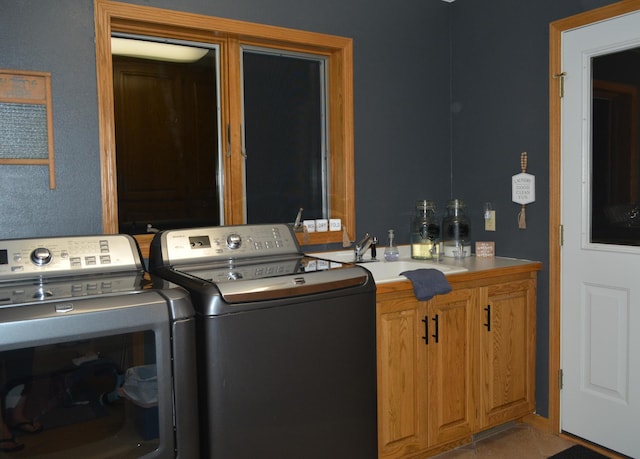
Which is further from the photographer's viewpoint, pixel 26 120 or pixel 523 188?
pixel 523 188

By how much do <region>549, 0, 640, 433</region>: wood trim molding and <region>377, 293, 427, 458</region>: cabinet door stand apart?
837 millimetres

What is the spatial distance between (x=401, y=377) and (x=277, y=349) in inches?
34.0

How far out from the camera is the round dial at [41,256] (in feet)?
6.24

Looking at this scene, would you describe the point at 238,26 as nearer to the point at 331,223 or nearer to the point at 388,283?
the point at 331,223

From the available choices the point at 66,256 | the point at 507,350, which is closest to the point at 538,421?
the point at 507,350

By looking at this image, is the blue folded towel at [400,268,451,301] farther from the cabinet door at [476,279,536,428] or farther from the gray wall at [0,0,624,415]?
the gray wall at [0,0,624,415]

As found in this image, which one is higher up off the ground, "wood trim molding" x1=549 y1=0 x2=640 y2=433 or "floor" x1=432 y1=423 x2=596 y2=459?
"wood trim molding" x1=549 y1=0 x2=640 y2=433

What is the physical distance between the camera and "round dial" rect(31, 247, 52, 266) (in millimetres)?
1901

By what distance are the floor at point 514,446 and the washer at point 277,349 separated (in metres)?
0.83

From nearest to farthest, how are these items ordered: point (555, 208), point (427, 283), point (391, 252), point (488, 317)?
point (427, 283) < point (488, 317) < point (555, 208) < point (391, 252)

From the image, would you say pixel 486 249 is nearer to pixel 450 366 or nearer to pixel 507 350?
pixel 507 350

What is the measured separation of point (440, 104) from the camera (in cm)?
342

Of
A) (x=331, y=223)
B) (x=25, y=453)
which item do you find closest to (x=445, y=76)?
(x=331, y=223)

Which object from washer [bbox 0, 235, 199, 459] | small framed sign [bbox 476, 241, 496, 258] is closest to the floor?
small framed sign [bbox 476, 241, 496, 258]
